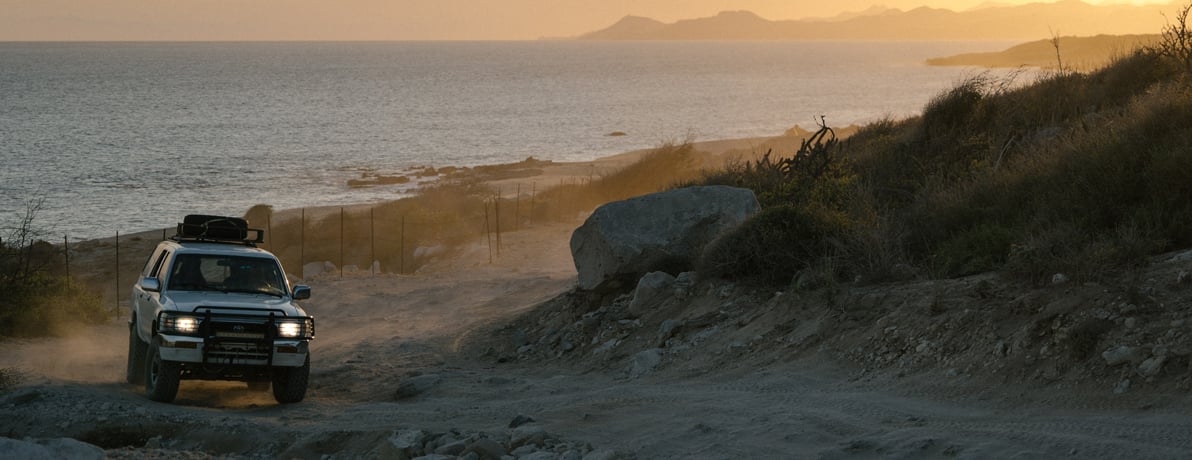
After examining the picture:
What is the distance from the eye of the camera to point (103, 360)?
17.1 metres

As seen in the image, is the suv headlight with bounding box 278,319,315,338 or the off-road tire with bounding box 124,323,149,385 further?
the off-road tire with bounding box 124,323,149,385

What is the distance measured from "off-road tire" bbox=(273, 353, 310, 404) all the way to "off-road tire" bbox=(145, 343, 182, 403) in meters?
1.05

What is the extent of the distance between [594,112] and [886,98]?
3256 cm

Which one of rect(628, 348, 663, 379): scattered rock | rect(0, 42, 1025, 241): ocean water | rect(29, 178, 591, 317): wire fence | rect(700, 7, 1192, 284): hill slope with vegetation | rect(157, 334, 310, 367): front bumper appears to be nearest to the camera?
rect(157, 334, 310, 367): front bumper

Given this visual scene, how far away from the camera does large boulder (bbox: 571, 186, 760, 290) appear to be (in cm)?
1767

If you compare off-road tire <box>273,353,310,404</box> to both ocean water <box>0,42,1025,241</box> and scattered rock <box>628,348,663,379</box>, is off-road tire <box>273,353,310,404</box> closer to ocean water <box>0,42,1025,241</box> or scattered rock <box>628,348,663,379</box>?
scattered rock <box>628,348,663,379</box>

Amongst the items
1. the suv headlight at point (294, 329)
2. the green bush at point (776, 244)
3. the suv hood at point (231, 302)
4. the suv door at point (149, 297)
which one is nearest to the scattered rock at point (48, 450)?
the suv hood at point (231, 302)

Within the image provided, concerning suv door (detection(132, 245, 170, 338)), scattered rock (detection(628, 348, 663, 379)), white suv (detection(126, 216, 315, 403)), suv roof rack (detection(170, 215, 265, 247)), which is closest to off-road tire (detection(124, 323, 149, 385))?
white suv (detection(126, 216, 315, 403))

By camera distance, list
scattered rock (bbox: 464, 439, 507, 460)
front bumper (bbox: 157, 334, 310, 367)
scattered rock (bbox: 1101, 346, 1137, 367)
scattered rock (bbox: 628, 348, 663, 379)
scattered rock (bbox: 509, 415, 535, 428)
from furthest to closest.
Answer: scattered rock (bbox: 628, 348, 663, 379) → front bumper (bbox: 157, 334, 310, 367) → scattered rock (bbox: 509, 415, 535, 428) → scattered rock (bbox: 1101, 346, 1137, 367) → scattered rock (bbox: 464, 439, 507, 460)

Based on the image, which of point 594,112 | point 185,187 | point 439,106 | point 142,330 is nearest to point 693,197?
point 142,330

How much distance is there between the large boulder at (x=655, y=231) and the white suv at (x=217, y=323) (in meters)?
5.51

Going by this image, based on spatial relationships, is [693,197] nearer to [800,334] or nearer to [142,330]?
[800,334]

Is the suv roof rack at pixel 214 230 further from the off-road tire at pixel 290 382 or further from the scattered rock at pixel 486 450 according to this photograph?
the scattered rock at pixel 486 450

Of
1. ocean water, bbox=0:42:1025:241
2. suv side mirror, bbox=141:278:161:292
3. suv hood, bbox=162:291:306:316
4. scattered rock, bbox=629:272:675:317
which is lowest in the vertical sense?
ocean water, bbox=0:42:1025:241
